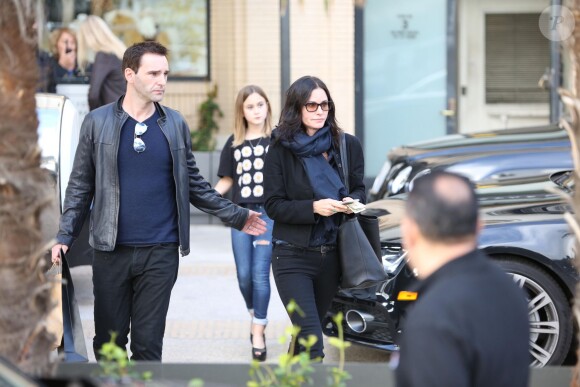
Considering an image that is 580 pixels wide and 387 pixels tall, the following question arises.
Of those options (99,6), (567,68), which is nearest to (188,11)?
(99,6)

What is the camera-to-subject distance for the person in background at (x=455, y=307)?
8.82 feet

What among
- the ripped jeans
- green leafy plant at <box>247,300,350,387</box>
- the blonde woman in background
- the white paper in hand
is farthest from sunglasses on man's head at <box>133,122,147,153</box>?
the blonde woman in background

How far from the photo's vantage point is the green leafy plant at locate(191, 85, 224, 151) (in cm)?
1364

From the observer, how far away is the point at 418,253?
288cm

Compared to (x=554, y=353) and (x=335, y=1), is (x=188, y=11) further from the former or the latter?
(x=554, y=353)

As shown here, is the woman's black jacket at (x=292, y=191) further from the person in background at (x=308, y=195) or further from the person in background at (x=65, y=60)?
the person in background at (x=65, y=60)

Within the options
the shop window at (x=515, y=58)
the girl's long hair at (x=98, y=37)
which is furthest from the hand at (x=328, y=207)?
the shop window at (x=515, y=58)

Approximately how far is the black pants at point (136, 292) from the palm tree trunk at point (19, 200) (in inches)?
56.4

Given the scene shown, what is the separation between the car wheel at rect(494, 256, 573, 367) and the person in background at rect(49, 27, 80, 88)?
5756mm

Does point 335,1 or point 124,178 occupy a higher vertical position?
point 335,1

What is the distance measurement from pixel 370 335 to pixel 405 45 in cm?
828

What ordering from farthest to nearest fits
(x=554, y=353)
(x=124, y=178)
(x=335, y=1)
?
(x=335, y=1) → (x=554, y=353) → (x=124, y=178)

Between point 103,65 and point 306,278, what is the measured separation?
16.1ft

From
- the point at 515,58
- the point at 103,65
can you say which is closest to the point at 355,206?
the point at 103,65
